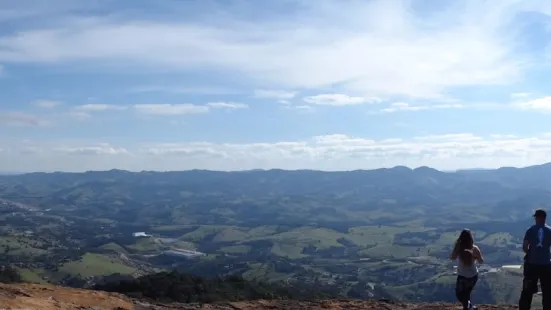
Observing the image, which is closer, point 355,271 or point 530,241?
point 530,241

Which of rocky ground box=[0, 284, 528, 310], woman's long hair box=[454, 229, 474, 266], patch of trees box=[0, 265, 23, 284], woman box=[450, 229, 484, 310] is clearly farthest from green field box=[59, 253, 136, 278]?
woman's long hair box=[454, 229, 474, 266]

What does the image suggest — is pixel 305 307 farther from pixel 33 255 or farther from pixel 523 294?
pixel 33 255

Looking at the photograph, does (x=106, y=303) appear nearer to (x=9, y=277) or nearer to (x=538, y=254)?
(x=538, y=254)

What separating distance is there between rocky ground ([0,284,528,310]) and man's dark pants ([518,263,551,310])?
16.4 feet

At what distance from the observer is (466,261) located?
1498cm

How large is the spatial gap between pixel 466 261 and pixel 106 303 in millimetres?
11615

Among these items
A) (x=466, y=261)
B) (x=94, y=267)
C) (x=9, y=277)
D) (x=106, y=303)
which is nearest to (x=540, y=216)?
(x=466, y=261)

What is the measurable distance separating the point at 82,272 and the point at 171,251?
57444mm

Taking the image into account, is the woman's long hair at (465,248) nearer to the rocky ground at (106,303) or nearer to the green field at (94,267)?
the rocky ground at (106,303)

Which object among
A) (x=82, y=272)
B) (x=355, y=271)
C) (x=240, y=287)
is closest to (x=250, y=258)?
(x=355, y=271)

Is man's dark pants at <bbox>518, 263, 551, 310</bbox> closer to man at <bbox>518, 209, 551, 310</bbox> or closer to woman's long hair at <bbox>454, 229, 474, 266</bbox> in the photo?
man at <bbox>518, 209, 551, 310</bbox>

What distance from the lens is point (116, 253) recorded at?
6855 inches

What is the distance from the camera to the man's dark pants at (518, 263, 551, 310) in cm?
1465

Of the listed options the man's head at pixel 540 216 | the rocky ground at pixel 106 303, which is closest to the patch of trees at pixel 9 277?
the rocky ground at pixel 106 303
